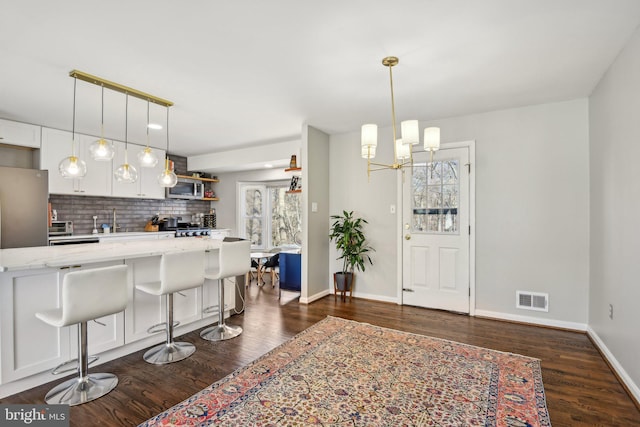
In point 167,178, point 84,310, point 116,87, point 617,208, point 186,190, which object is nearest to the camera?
point 84,310

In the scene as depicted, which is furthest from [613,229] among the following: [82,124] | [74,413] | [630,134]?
[82,124]

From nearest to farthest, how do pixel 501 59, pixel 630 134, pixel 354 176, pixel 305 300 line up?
1. pixel 630 134
2. pixel 501 59
3. pixel 305 300
4. pixel 354 176

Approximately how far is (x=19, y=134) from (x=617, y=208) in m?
6.44

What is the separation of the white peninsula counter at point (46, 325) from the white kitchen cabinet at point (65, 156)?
2219mm

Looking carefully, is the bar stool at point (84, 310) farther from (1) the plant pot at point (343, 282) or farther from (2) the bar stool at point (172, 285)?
(1) the plant pot at point (343, 282)

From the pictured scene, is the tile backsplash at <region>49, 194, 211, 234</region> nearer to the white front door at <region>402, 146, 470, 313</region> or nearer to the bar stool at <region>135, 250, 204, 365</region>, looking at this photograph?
the bar stool at <region>135, 250, 204, 365</region>

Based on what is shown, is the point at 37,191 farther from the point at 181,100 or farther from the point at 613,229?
the point at 613,229

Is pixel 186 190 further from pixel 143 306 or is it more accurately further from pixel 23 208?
pixel 143 306

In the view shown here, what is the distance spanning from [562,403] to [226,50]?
334 cm

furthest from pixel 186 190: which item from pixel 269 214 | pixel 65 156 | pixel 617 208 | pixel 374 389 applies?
pixel 617 208

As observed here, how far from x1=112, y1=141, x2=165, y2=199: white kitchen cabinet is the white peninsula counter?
2618mm

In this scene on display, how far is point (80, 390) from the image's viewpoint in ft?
7.00

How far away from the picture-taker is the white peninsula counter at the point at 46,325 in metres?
2.09

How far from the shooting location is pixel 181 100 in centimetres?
A: 345
